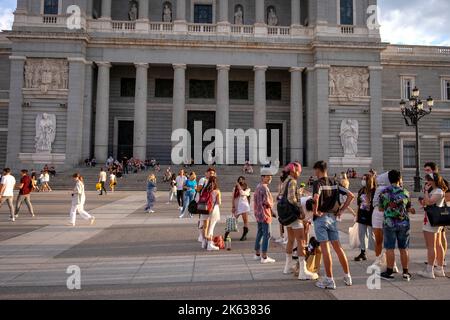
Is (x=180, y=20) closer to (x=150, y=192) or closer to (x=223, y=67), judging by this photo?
(x=223, y=67)

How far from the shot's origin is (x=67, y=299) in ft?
18.4

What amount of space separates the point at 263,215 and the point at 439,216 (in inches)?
125

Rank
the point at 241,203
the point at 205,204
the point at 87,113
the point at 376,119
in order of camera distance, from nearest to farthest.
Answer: the point at 205,204, the point at 241,203, the point at 87,113, the point at 376,119

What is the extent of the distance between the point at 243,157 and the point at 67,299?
99.9ft

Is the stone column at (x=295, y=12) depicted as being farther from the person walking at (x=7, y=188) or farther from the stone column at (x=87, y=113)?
the person walking at (x=7, y=188)

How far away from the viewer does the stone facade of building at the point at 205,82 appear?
32.8 meters

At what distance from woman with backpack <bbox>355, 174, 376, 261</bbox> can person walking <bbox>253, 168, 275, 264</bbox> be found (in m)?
1.95

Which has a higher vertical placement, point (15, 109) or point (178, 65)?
point (178, 65)

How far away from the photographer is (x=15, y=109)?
32.5m

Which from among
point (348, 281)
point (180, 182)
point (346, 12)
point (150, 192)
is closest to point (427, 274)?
point (348, 281)

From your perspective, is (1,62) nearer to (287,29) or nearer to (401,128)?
(287,29)

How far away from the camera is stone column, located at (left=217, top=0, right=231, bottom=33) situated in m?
34.9

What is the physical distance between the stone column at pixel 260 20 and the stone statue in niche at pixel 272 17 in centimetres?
326

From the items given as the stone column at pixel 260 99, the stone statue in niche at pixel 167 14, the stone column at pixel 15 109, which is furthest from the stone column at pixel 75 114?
the stone column at pixel 260 99
